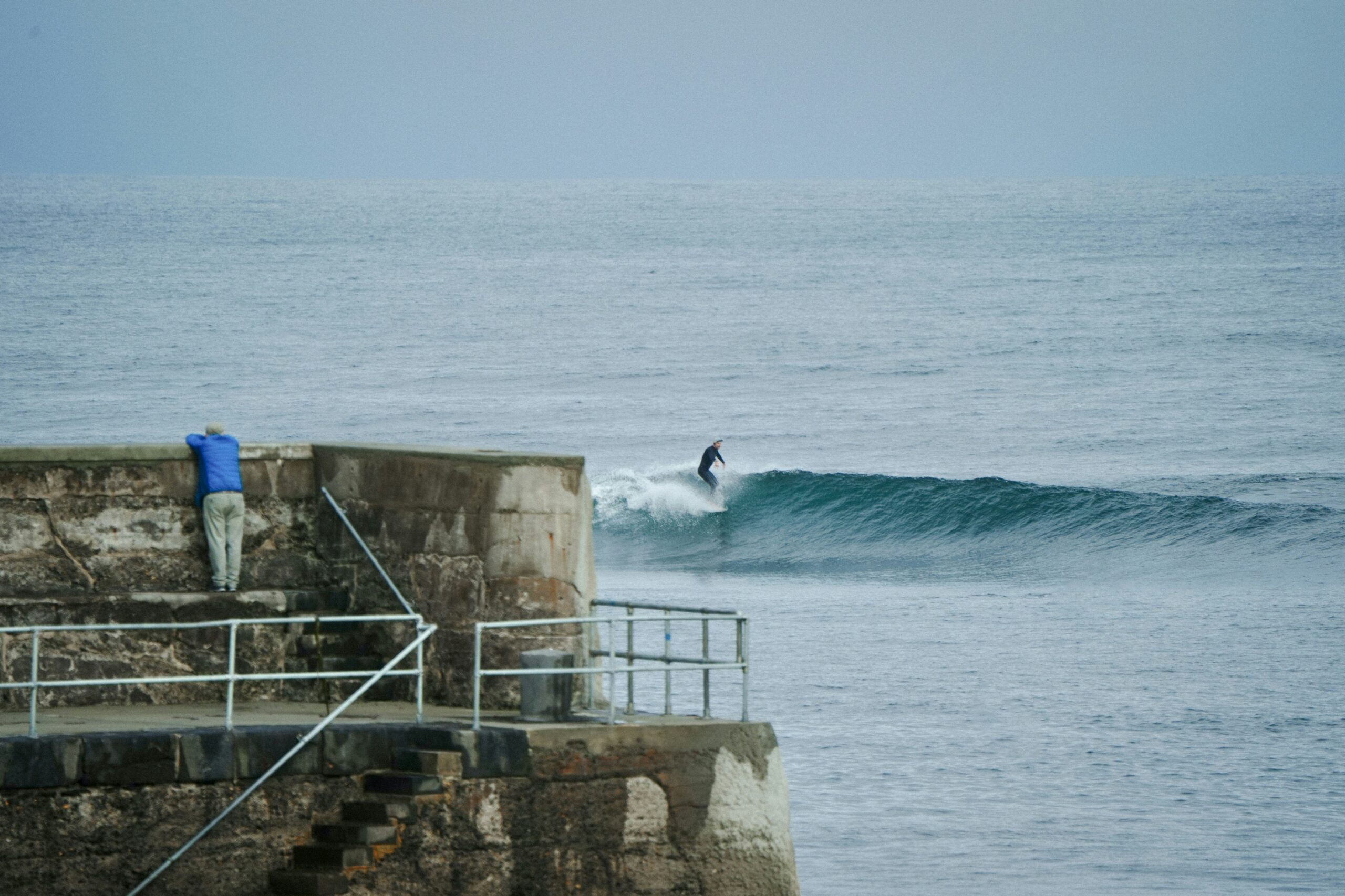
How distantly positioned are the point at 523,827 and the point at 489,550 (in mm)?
1641

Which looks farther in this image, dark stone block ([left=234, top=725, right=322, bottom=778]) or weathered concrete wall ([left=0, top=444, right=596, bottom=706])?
weathered concrete wall ([left=0, top=444, right=596, bottom=706])

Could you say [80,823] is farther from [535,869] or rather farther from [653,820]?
[653,820]

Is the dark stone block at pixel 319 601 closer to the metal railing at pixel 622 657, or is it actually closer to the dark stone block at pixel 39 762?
the metal railing at pixel 622 657

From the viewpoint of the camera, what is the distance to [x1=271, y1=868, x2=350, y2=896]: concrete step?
27.6 ft

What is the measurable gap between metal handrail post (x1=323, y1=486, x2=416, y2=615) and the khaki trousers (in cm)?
49

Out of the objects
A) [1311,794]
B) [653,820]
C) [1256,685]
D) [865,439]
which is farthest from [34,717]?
[865,439]

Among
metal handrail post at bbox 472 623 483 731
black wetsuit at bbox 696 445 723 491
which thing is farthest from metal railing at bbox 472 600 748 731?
black wetsuit at bbox 696 445 723 491

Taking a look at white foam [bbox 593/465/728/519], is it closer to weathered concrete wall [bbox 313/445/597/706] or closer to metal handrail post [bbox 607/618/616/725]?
weathered concrete wall [bbox 313/445/597/706]

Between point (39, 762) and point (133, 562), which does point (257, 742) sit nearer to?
point (39, 762)

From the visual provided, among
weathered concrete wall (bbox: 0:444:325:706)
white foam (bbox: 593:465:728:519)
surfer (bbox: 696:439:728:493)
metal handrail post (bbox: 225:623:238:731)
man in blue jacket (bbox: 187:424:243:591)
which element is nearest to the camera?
metal handrail post (bbox: 225:623:238:731)

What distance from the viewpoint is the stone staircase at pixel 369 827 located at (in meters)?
8.48

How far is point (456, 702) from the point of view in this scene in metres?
9.84

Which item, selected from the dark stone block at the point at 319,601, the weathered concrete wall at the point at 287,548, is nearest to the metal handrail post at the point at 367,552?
the weathered concrete wall at the point at 287,548

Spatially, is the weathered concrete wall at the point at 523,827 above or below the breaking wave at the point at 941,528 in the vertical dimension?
below
